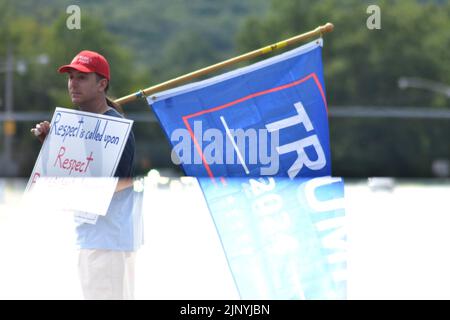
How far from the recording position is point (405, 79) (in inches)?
2800

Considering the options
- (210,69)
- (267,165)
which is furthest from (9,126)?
(267,165)

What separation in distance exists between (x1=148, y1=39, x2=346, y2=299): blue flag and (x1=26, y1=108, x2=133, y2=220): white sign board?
159 mm

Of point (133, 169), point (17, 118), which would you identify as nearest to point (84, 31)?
point (17, 118)

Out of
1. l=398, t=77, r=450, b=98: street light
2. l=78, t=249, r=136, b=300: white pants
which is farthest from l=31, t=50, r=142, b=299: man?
l=398, t=77, r=450, b=98: street light

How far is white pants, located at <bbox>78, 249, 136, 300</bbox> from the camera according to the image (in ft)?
10.2

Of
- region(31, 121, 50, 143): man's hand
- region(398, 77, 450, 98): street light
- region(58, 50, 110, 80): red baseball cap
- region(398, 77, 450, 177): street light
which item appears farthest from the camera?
region(398, 77, 450, 98): street light

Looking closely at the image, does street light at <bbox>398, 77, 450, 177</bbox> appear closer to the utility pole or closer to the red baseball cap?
the utility pole

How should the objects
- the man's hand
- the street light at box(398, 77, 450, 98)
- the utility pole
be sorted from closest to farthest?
the man's hand, the utility pole, the street light at box(398, 77, 450, 98)

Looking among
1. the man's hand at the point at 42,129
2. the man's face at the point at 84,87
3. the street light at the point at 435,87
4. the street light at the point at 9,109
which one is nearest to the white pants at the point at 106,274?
the man's hand at the point at 42,129

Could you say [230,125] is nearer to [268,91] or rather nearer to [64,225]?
[268,91]

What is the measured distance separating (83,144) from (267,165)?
0.54 metres

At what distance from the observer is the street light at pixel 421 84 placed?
64.7 m
